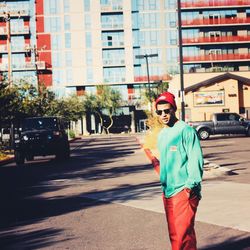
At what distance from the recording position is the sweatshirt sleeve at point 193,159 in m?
3.80

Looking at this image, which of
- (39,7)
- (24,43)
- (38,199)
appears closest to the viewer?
(38,199)

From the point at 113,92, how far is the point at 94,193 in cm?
6308

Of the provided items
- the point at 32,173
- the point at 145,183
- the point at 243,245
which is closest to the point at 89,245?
the point at 243,245

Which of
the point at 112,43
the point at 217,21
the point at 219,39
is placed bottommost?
the point at 219,39

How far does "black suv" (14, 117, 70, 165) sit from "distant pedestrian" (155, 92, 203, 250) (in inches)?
605

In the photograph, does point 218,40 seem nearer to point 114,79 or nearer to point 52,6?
point 114,79

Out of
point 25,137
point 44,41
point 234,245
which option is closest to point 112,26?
point 44,41

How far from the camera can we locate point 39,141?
62.4 feet

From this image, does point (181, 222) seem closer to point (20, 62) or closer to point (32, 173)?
point (32, 173)

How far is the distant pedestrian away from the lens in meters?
3.85

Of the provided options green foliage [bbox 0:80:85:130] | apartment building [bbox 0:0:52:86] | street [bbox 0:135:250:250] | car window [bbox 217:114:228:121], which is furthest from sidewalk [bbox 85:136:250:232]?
apartment building [bbox 0:0:52:86]

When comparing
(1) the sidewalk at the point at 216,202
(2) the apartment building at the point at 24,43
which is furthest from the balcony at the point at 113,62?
(1) the sidewalk at the point at 216,202

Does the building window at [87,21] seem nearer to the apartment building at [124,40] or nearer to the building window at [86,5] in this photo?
the apartment building at [124,40]

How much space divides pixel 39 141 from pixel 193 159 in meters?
15.7
